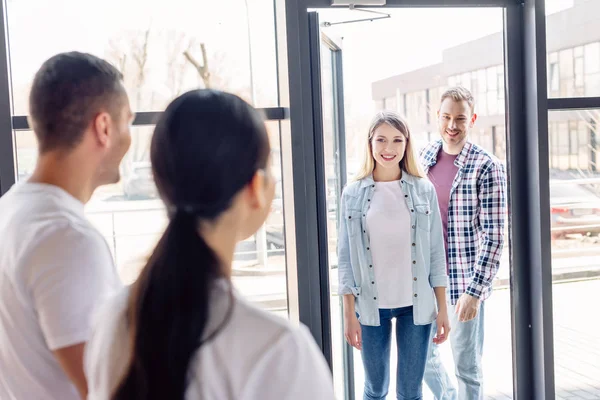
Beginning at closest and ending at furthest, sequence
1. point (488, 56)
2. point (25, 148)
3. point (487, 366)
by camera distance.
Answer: point (25, 148) → point (488, 56) → point (487, 366)

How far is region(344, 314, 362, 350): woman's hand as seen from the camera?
245 cm

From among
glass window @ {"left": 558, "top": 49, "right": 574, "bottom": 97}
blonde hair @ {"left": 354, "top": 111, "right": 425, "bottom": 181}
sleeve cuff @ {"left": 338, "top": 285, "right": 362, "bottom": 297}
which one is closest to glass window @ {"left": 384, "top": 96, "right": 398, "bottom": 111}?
blonde hair @ {"left": 354, "top": 111, "right": 425, "bottom": 181}

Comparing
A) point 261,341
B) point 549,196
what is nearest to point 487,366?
point 549,196

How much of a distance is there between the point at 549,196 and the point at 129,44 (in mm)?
1759

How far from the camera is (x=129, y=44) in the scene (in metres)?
2.32

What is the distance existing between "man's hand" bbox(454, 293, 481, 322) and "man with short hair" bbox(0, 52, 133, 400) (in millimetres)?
1765

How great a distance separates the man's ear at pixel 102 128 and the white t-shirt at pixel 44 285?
0.14 metres

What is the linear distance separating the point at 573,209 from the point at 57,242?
87.9 inches

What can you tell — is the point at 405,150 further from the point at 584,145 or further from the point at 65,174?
the point at 65,174

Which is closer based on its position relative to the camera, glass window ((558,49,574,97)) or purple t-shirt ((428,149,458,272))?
glass window ((558,49,574,97))

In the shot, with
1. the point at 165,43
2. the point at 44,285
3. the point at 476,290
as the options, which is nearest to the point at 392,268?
the point at 476,290

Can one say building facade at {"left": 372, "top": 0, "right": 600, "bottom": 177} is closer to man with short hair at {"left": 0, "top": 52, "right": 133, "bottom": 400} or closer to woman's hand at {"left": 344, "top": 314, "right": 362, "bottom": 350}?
woman's hand at {"left": 344, "top": 314, "right": 362, "bottom": 350}

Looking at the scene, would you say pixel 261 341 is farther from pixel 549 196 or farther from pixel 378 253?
pixel 549 196

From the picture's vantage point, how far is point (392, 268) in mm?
2430
